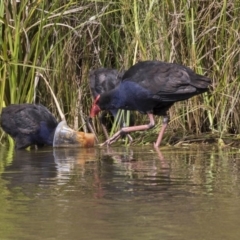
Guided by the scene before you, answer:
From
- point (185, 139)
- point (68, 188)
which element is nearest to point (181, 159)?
point (185, 139)

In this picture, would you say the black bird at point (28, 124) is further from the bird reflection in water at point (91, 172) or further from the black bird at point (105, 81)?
the black bird at point (105, 81)

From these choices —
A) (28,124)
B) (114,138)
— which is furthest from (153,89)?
(28,124)

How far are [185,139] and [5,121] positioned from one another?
1791mm

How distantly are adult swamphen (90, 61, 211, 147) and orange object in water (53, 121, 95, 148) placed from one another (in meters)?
0.21

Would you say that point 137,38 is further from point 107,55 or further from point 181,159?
point 181,159

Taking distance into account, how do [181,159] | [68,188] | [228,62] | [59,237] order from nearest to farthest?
[59,237] < [68,188] < [181,159] < [228,62]

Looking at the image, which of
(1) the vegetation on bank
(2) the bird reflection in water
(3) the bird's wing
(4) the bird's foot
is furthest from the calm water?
(1) the vegetation on bank

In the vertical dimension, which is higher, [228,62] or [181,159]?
[228,62]

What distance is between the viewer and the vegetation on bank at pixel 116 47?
28.0ft

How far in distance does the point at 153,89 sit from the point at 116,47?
0.96 metres

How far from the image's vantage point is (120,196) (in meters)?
5.07

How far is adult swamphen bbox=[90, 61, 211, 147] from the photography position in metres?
8.15

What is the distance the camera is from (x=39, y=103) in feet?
30.6

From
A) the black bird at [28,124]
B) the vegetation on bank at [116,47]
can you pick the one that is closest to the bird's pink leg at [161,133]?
the vegetation on bank at [116,47]
